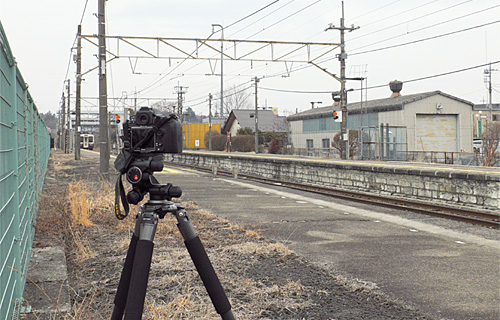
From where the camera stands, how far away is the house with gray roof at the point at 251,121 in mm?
66375

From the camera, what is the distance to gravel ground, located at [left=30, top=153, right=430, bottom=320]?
3.98 metres

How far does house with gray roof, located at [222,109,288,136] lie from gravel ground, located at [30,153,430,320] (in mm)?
56913

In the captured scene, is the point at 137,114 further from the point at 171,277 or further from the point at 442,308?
the point at 442,308

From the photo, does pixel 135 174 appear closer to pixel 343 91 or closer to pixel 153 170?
pixel 153 170

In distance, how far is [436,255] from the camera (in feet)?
20.2

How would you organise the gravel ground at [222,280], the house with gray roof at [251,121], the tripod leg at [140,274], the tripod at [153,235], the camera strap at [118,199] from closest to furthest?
the tripod leg at [140,274], the tripod at [153,235], the camera strap at [118,199], the gravel ground at [222,280], the house with gray roof at [251,121]

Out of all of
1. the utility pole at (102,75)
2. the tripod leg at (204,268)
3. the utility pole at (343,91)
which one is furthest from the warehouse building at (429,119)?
the tripod leg at (204,268)

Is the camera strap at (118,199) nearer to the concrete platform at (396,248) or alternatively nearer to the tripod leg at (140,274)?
the tripod leg at (140,274)

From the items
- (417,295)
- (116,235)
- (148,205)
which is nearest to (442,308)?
(417,295)

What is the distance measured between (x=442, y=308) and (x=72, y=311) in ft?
9.29

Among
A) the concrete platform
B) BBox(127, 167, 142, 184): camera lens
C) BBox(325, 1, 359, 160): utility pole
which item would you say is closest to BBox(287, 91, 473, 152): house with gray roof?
BBox(325, 1, 359, 160): utility pole

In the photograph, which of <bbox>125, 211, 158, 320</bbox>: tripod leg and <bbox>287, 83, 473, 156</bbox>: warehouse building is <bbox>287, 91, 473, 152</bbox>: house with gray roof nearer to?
<bbox>287, 83, 473, 156</bbox>: warehouse building

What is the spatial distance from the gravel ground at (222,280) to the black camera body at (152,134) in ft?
4.36

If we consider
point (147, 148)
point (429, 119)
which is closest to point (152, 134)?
point (147, 148)
